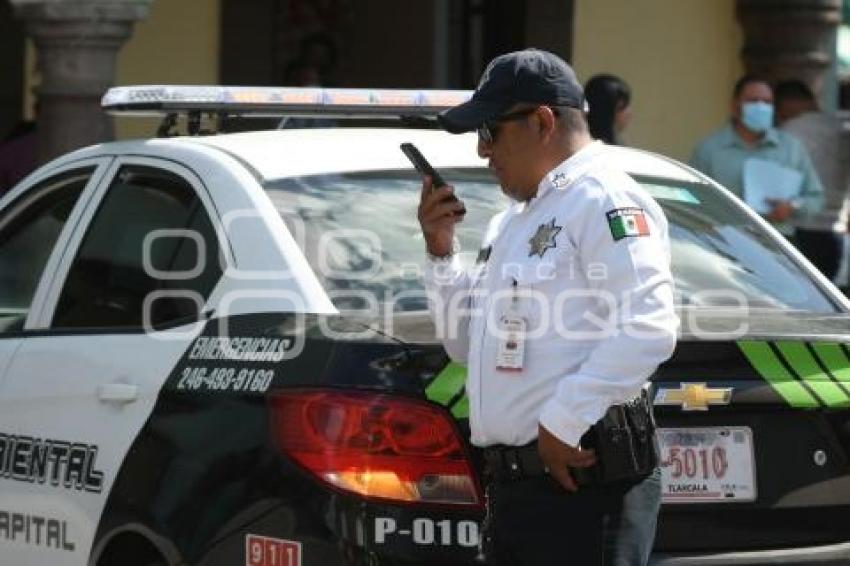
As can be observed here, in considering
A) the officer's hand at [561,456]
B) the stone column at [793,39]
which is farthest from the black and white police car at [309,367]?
the stone column at [793,39]

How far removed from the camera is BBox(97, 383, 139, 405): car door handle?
4.84 meters

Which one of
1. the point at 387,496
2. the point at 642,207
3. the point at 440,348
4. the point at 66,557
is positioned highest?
the point at 642,207

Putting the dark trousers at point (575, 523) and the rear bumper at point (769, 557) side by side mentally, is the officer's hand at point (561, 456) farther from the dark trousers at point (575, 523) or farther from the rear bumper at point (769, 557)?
the rear bumper at point (769, 557)

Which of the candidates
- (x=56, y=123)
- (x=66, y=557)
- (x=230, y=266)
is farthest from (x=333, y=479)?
(x=56, y=123)

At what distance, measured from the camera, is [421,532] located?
4207 millimetres

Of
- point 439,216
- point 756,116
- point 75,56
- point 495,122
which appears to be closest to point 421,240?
point 439,216

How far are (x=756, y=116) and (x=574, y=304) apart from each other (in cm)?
619

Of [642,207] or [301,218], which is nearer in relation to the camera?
[642,207]

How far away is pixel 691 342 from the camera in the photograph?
14.6 feet

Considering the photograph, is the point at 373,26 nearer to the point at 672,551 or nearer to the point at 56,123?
the point at 56,123

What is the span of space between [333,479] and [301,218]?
809mm

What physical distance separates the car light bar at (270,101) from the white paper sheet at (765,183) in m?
4.39

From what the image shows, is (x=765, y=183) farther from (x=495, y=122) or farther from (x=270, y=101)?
(x=495, y=122)

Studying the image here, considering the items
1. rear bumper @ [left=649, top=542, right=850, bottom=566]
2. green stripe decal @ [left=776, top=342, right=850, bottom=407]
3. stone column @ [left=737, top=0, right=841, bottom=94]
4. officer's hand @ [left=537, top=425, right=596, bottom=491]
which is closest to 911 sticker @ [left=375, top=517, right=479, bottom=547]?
officer's hand @ [left=537, top=425, right=596, bottom=491]
